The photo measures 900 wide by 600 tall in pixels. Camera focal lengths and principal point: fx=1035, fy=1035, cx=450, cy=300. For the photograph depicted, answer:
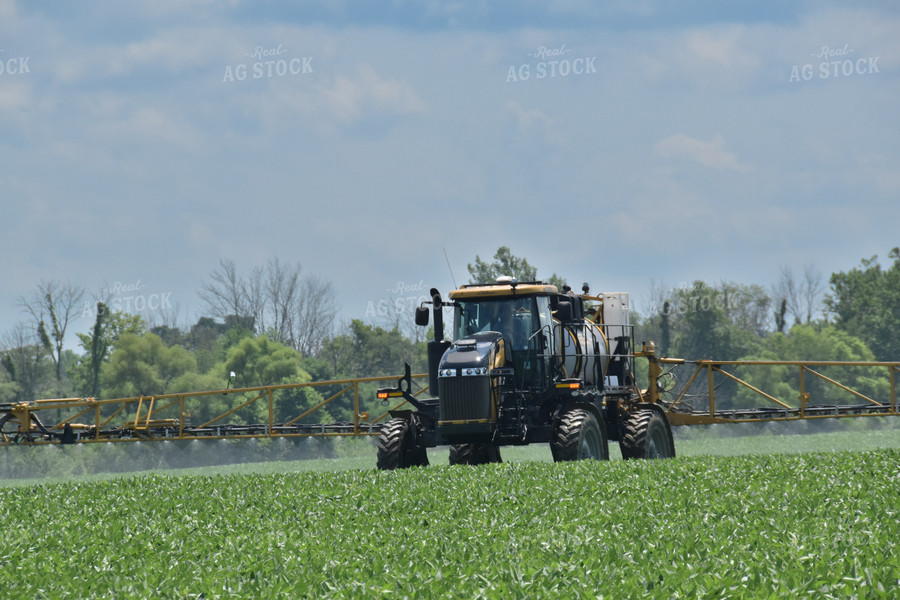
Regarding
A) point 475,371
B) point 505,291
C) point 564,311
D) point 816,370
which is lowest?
point 475,371

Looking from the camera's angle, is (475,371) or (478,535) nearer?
(478,535)

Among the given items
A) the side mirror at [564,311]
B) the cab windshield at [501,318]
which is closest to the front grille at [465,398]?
the cab windshield at [501,318]

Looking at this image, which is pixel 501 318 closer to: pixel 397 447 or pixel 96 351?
pixel 397 447

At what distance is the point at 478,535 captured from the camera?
8680 mm

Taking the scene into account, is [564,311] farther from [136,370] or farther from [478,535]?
[136,370]

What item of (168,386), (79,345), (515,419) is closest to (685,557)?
(515,419)

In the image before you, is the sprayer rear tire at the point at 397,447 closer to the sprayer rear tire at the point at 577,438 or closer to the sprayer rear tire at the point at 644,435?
the sprayer rear tire at the point at 577,438

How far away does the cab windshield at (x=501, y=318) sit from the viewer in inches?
671

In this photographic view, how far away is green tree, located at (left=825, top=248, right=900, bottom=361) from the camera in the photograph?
80.8m

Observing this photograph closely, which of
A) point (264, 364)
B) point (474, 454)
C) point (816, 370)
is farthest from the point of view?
point (816, 370)

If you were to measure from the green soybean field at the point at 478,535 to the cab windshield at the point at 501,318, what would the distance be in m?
3.23

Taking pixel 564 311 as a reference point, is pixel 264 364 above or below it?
above

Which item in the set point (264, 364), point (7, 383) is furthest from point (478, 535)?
point (7, 383)

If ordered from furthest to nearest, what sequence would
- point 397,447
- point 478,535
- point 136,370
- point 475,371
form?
point 136,370 < point 397,447 < point 475,371 < point 478,535
